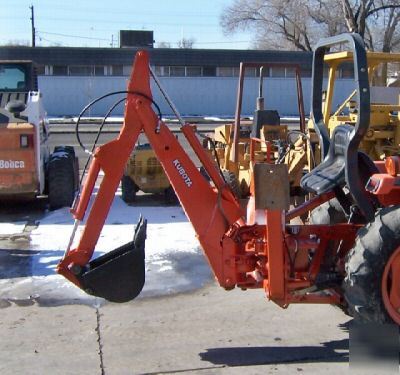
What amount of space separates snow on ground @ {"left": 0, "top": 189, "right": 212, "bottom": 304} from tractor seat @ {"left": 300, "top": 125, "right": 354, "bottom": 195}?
1902 mm

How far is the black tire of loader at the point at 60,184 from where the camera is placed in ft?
32.3

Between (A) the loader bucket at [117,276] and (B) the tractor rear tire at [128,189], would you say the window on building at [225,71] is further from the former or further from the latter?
(A) the loader bucket at [117,276]

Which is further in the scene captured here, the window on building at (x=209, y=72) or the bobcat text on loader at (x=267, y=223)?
the window on building at (x=209, y=72)

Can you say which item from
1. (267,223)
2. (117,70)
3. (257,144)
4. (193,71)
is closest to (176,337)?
(267,223)

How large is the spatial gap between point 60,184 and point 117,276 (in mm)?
5500

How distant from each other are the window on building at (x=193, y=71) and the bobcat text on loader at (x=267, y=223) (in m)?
35.7

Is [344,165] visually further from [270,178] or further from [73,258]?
[73,258]

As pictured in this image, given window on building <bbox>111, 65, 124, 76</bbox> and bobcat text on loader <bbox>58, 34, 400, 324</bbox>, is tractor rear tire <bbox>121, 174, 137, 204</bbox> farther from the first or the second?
window on building <bbox>111, 65, 124, 76</bbox>

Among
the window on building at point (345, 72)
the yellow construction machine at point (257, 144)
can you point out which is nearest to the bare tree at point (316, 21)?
the window on building at point (345, 72)

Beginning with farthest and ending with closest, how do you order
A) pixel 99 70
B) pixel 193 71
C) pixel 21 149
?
pixel 193 71, pixel 99 70, pixel 21 149

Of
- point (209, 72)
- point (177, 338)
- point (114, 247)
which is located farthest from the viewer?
point (209, 72)

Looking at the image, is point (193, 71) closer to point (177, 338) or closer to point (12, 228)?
point (12, 228)

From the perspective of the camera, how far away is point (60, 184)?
9.84m

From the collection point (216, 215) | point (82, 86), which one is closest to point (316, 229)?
point (216, 215)
